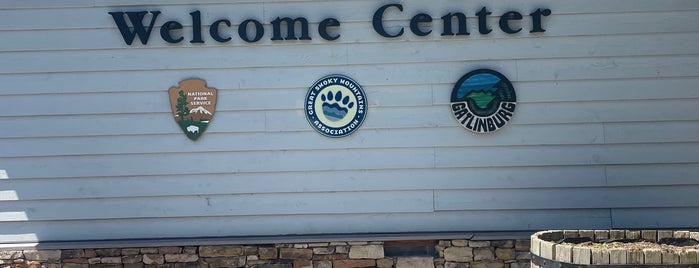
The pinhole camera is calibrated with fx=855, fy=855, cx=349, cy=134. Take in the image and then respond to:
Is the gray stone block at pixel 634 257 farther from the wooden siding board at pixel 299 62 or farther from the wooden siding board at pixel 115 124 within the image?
the wooden siding board at pixel 115 124

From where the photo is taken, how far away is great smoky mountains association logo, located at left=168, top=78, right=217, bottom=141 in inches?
299

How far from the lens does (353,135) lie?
756cm

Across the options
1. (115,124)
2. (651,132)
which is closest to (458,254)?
(651,132)

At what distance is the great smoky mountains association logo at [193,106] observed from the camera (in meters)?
7.59

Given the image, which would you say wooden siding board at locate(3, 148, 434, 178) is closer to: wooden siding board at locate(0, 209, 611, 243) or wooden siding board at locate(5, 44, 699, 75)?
wooden siding board at locate(0, 209, 611, 243)

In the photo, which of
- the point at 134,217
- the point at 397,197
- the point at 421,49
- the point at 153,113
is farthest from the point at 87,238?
the point at 421,49

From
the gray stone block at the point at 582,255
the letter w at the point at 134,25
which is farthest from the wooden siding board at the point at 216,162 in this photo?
the gray stone block at the point at 582,255

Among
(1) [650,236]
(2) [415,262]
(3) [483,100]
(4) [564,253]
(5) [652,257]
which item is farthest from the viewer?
(2) [415,262]

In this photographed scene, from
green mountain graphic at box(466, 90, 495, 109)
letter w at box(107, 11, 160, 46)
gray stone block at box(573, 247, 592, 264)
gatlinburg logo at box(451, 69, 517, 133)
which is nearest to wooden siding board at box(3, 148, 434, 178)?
gatlinburg logo at box(451, 69, 517, 133)

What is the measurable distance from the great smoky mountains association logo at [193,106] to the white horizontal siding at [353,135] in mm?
80

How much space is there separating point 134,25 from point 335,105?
1929 millimetres

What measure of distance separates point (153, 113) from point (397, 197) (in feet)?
7.54

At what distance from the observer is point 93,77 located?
766 centimetres

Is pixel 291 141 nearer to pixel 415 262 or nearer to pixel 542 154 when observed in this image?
pixel 415 262
